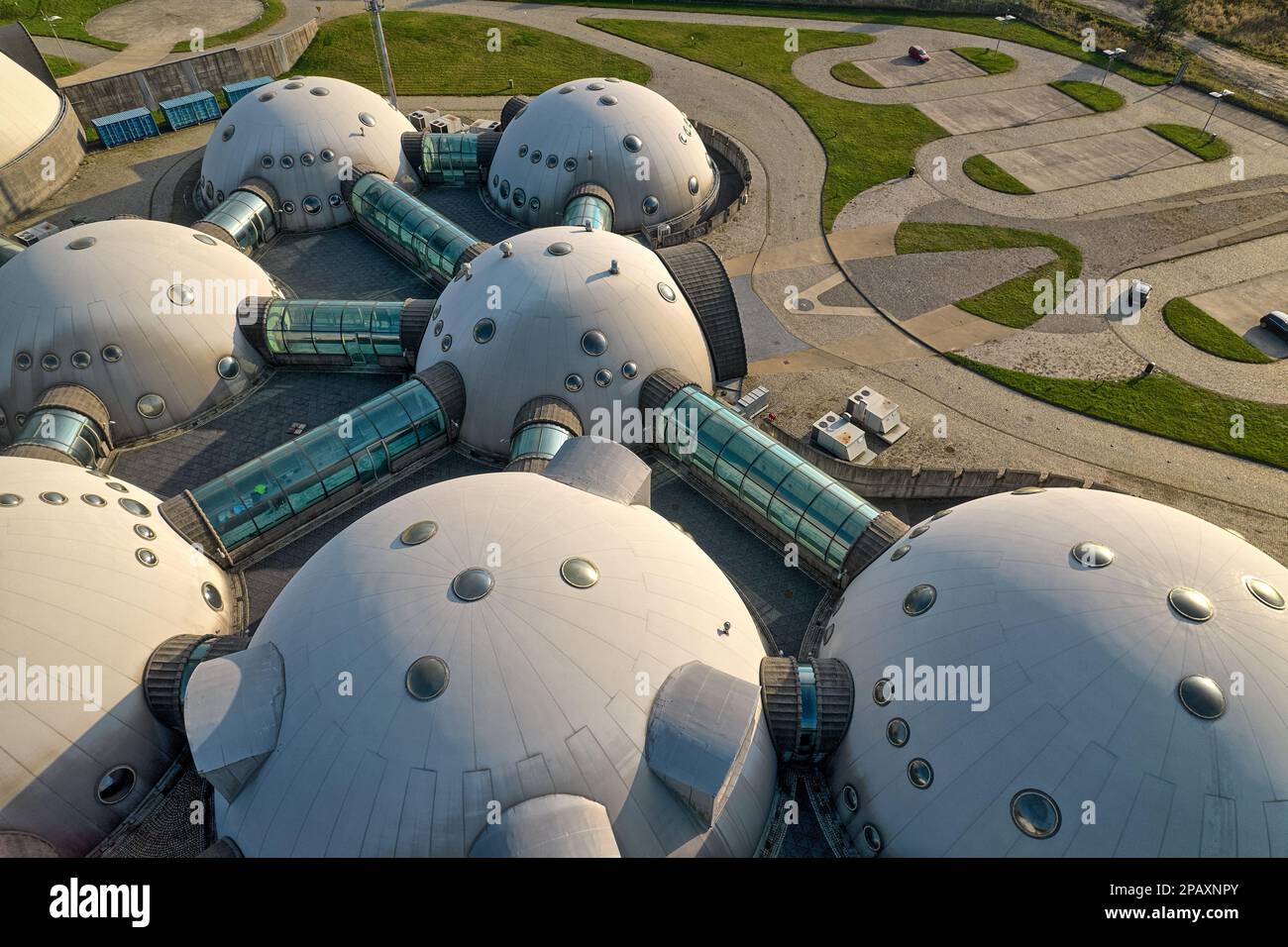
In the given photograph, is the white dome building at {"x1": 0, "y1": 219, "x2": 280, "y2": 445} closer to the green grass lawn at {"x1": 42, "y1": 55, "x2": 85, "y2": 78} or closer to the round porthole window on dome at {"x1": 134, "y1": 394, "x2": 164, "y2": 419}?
the round porthole window on dome at {"x1": 134, "y1": 394, "x2": 164, "y2": 419}

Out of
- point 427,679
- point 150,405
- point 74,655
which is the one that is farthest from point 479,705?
point 150,405

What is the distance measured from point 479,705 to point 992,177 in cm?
7244

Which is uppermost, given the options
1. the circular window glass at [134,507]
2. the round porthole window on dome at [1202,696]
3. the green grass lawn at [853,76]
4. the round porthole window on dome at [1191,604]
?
the green grass lawn at [853,76]

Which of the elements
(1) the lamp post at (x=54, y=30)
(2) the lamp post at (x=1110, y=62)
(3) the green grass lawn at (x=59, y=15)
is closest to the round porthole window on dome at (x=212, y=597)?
(1) the lamp post at (x=54, y=30)

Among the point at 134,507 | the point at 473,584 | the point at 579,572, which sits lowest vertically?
the point at 134,507

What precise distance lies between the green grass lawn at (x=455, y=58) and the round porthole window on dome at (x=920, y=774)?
83365 millimetres

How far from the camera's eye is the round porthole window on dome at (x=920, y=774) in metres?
23.3

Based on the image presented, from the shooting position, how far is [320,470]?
36500mm

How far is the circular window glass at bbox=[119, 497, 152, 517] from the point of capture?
31.6 m

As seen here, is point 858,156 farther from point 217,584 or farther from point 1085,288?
point 217,584

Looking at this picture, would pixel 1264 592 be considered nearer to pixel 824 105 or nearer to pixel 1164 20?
pixel 824 105

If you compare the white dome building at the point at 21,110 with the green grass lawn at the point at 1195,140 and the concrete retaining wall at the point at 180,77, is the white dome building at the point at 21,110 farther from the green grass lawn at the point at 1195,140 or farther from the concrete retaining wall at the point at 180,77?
the green grass lawn at the point at 1195,140

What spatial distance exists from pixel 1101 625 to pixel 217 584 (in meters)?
35.4

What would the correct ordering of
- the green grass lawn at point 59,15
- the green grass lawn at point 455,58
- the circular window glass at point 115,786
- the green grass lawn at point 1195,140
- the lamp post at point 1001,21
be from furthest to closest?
the lamp post at point 1001,21
the green grass lawn at point 59,15
the green grass lawn at point 455,58
the green grass lawn at point 1195,140
the circular window glass at point 115,786
